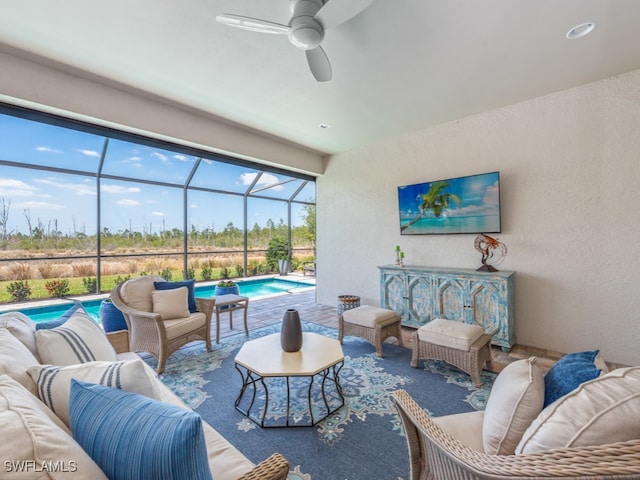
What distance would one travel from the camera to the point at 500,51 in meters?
2.43

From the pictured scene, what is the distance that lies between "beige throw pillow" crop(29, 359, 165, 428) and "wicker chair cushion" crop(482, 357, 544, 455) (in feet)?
3.97

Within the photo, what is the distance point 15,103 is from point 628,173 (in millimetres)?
5823

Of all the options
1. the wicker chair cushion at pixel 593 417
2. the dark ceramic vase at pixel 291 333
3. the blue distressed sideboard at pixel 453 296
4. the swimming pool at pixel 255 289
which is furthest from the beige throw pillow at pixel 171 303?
the swimming pool at pixel 255 289

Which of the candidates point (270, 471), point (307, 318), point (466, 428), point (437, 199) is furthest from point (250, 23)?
point (307, 318)

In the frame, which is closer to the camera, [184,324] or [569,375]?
[569,375]

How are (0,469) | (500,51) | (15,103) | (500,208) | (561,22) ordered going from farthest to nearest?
(500,208), (15,103), (500,51), (561,22), (0,469)

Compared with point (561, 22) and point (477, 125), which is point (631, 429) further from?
point (477, 125)

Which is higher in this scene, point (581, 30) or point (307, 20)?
point (581, 30)

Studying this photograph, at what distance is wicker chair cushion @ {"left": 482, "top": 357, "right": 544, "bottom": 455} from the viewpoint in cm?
98

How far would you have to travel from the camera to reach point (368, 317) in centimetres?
321

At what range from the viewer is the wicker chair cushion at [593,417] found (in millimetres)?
700

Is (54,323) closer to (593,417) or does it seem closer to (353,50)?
(593,417)

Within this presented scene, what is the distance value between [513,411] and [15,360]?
183 centimetres

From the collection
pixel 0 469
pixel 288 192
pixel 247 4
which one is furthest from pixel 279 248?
pixel 0 469
